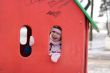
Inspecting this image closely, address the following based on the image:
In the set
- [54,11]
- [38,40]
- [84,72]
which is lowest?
[84,72]

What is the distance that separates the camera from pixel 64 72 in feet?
14.3

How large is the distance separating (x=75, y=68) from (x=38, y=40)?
1.56ft

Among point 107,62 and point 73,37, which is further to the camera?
point 107,62

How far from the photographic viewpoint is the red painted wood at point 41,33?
4.25m

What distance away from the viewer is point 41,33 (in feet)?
14.0

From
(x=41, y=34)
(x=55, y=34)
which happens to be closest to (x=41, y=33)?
(x=41, y=34)

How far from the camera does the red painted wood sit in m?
4.25

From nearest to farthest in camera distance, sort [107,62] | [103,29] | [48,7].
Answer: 1. [48,7]
2. [107,62]
3. [103,29]

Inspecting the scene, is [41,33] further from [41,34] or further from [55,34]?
[55,34]

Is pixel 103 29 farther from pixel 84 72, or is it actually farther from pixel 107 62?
pixel 84 72

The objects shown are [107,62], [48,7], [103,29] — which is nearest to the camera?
[48,7]

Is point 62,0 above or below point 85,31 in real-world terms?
above

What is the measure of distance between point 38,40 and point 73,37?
355mm

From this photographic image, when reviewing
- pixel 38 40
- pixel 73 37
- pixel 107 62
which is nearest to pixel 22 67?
pixel 38 40
